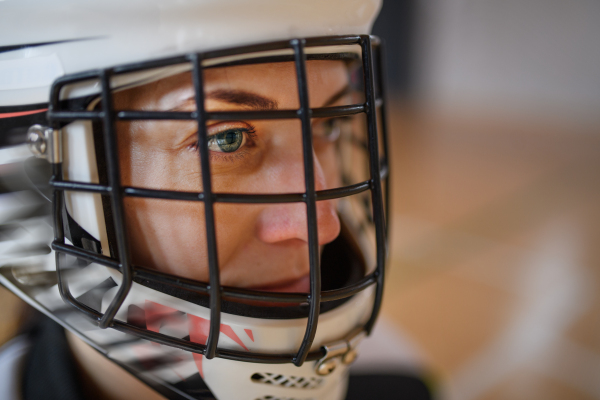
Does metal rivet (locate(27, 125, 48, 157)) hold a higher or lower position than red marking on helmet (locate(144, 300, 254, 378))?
higher

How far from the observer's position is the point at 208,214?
53 cm

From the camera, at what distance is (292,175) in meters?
0.66

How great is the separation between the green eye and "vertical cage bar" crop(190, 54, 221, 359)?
0.43 ft

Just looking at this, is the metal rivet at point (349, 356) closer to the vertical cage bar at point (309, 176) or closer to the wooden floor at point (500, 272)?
the vertical cage bar at point (309, 176)

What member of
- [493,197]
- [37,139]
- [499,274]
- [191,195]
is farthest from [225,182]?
[493,197]

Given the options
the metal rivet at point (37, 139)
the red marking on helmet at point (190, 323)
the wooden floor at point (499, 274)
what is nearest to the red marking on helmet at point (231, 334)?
the red marking on helmet at point (190, 323)

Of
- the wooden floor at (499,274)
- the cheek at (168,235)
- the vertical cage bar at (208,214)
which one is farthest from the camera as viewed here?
the wooden floor at (499,274)

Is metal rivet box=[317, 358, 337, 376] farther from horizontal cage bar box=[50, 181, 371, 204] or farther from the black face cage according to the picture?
horizontal cage bar box=[50, 181, 371, 204]

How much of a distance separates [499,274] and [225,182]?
1.77m

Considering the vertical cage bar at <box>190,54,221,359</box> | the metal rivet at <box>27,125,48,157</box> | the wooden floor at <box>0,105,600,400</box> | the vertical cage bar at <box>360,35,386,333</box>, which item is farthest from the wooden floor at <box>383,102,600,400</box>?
the metal rivet at <box>27,125,48,157</box>

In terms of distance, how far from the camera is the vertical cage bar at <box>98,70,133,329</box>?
0.52 metres

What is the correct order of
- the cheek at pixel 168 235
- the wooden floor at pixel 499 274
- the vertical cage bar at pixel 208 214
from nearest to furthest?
the vertical cage bar at pixel 208 214
the cheek at pixel 168 235
the wooden floor at pixel 499 274

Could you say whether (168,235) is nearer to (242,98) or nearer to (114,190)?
(114,190)

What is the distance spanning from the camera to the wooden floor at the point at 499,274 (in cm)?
149
